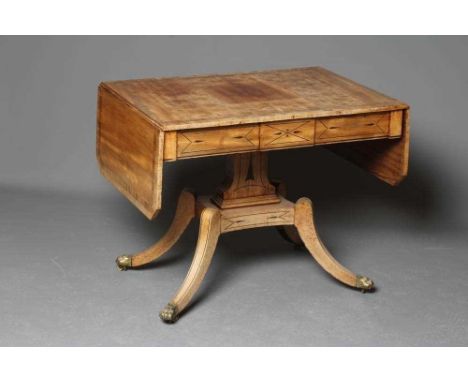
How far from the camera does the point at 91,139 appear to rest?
577cm

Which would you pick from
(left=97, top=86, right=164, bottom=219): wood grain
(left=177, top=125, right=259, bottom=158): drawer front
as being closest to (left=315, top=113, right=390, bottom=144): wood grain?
(left=177, top=125, right=259, bottom=158): drawer front

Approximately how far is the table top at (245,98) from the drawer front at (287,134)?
3 cm

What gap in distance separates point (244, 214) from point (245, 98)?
0.43 m

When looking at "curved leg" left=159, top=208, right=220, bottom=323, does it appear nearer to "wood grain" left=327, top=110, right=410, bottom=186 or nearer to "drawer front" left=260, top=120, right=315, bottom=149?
"drawer front" left=260, top=120, right=315, bottom=149

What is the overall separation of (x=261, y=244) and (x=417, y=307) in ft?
2.76

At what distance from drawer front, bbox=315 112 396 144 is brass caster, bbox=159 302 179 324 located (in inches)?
30.8

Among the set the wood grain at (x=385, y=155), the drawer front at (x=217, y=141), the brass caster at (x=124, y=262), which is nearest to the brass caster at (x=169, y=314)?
the brass caster at (x=124, y=262)

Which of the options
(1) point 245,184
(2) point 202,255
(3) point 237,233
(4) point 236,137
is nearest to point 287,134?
(4) point 236,137

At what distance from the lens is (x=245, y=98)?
4535 millimetres

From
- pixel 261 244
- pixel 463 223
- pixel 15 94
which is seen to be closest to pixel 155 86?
pixel 261 244

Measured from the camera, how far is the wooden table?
4.25m

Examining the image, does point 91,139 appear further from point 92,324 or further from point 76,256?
point 92,324

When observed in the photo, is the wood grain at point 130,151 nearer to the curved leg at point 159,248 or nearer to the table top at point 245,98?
the table top at point 245,98

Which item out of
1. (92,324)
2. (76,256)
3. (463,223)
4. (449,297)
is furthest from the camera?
(463,223)
